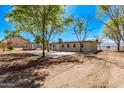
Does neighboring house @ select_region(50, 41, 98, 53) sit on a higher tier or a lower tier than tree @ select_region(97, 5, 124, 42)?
lower

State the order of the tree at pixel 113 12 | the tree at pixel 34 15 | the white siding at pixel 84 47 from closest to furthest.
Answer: the tree at pixel 34 15, the tree at pixel 113 12, the white siding at pixel 84 47

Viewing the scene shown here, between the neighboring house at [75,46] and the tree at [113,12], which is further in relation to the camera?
the neighboring house at [75,46]

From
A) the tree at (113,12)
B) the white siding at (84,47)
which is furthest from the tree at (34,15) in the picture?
the white siding at (84,47)

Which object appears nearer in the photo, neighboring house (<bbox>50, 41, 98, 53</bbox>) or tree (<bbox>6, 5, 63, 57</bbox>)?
tree (<bbox>6, 5, 63, 57</bbox>)

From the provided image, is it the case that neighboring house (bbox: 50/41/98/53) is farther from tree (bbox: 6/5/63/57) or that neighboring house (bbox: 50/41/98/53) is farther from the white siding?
tree (bbox: 6/5/63/57)

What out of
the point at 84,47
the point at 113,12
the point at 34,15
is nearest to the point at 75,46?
the point at 84,47

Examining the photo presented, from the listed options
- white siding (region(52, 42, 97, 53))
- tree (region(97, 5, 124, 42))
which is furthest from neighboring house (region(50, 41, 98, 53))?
tree (region(97, 5, 124, 42))

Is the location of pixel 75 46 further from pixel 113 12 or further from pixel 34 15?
pixel 34 15

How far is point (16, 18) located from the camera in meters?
10.9

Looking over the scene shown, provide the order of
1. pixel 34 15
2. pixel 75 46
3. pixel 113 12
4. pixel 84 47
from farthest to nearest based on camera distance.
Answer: pixel 75 46 < pixel 84 47 < pixel 113 12 < pixel 34 15

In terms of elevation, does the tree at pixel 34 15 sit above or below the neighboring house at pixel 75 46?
above

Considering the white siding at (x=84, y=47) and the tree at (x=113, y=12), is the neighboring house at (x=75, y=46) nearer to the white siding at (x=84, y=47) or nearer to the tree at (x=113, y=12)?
the white siding at (x=84, y=47)
